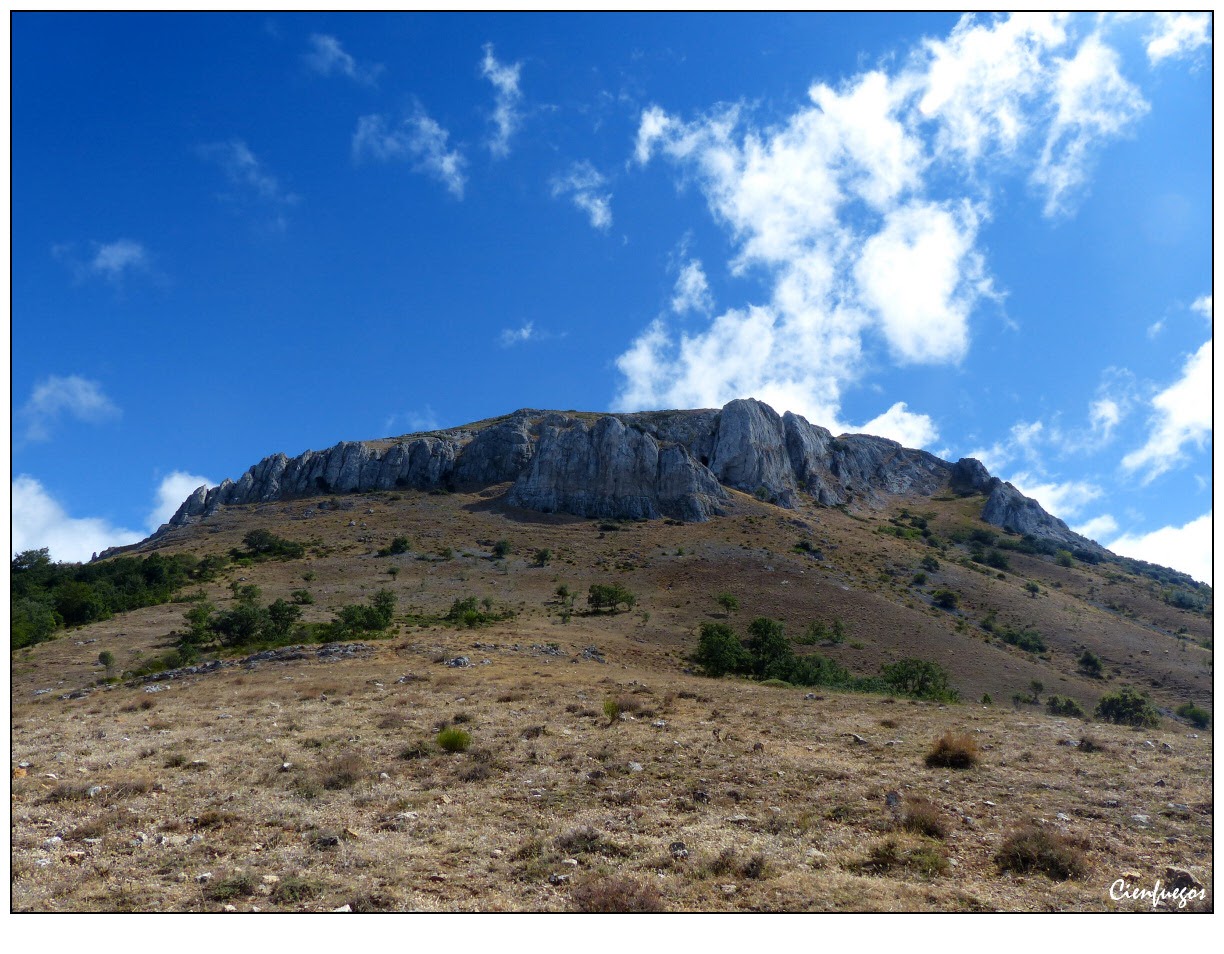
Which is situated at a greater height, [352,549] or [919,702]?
[352,549]

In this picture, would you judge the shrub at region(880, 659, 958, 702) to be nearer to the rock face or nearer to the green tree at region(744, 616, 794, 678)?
the green tree at region(744, 616, 794, 678)

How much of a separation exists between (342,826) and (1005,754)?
1399cm

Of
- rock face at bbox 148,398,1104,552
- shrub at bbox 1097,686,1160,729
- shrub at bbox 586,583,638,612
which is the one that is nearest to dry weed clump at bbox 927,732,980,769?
shrub at bbox 1097,686,1160,729

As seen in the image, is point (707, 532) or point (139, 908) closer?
point (139, 908)

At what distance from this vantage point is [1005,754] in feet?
45.9

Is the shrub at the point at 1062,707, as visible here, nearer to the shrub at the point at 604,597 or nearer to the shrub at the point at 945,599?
the shrub at the point at 945,599

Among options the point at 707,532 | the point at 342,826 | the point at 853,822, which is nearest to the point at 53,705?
the point at 342,826

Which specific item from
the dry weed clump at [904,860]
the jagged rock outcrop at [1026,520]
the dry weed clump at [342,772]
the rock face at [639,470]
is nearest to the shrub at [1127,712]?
the dry weed clump at [904,860]

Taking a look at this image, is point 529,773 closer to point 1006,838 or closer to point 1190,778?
point 1006,838

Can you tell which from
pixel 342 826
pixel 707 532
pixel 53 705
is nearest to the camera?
pixel 342 826

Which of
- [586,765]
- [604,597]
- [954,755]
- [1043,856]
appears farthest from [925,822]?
[604,597]

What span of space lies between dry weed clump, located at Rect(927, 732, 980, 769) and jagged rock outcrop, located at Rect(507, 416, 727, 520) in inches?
3048

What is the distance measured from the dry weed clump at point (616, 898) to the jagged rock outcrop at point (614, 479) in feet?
278

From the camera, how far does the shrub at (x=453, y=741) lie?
14.2 m
